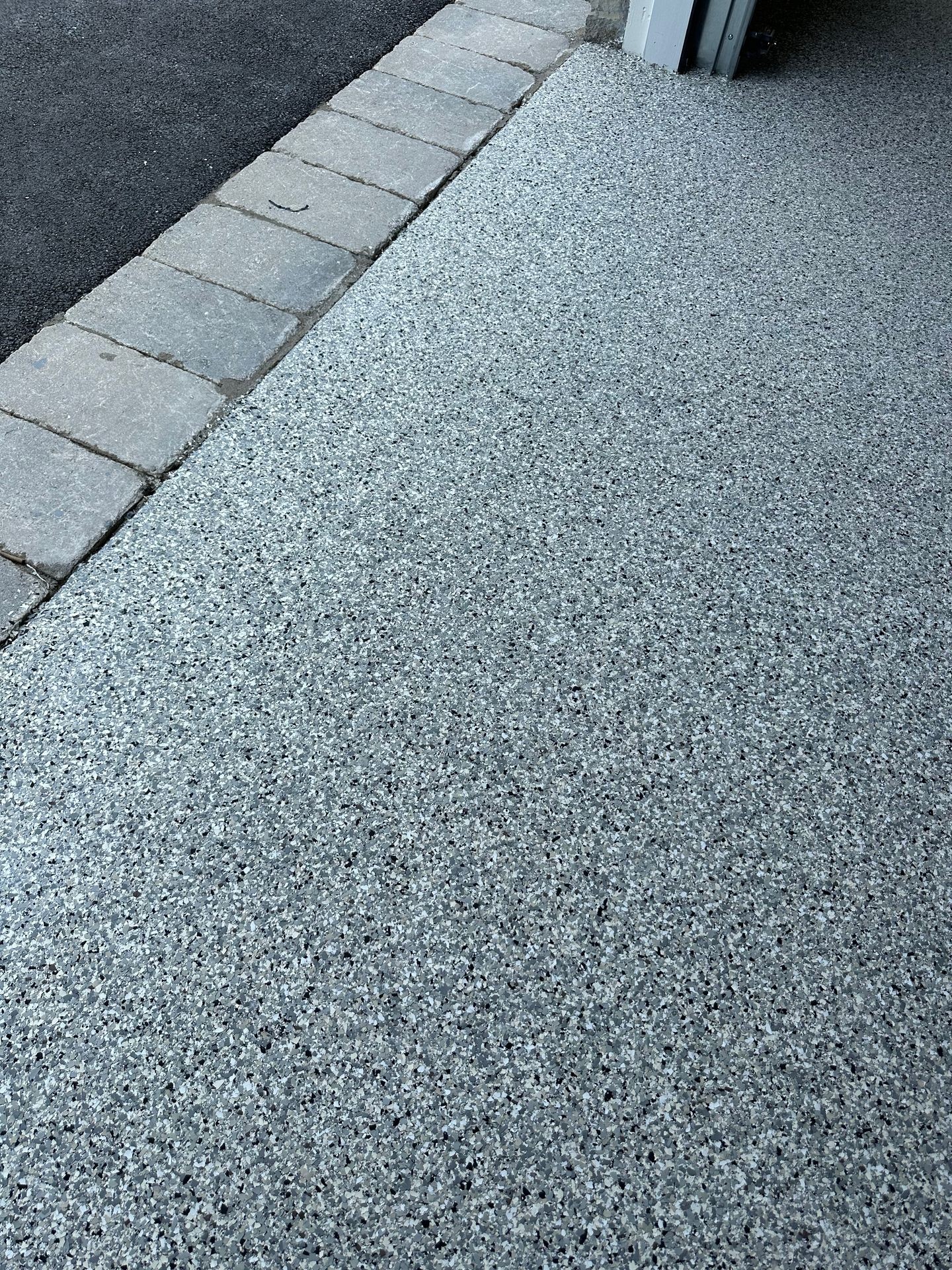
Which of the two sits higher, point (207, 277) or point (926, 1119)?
point (207, 277)

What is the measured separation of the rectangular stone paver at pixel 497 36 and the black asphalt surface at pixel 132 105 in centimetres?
8

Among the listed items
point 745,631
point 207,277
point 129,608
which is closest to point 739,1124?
point 745,631

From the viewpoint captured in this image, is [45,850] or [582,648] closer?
[45,850]

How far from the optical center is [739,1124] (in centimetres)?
97

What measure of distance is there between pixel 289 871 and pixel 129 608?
0.49m

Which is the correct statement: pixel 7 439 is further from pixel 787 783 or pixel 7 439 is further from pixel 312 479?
pixel 787 783

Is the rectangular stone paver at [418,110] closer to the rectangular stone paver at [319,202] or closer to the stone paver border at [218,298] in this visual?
the stone paver border at [218,298]

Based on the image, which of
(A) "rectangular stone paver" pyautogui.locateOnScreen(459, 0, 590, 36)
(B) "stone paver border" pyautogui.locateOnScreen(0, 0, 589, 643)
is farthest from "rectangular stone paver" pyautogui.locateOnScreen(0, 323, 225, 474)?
(A) "rectangular stone paver" pyautogui.locateOnScreen(459, 0, 590, 36)

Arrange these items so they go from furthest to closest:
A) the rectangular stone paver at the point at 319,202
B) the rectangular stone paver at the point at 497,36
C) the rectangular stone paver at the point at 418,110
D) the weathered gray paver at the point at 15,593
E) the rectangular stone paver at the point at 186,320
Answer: the rectangular stone paver at the point at 497,36 < the rectangular stone paver at the point at 418,110 < the rectangular stone paver at the point at 319,202 < the rectangular stone paver at the point at 186,320 < the weathered gray paver at the point at 15,593

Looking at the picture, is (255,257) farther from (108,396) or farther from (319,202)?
(108,396)

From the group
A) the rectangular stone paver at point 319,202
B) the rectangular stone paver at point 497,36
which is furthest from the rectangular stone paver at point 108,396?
the rectangular stone paver at point 497,36

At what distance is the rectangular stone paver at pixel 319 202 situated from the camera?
77.5 inches

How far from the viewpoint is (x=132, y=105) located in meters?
2.24

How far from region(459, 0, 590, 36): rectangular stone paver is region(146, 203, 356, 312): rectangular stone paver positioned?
1.29 metres
